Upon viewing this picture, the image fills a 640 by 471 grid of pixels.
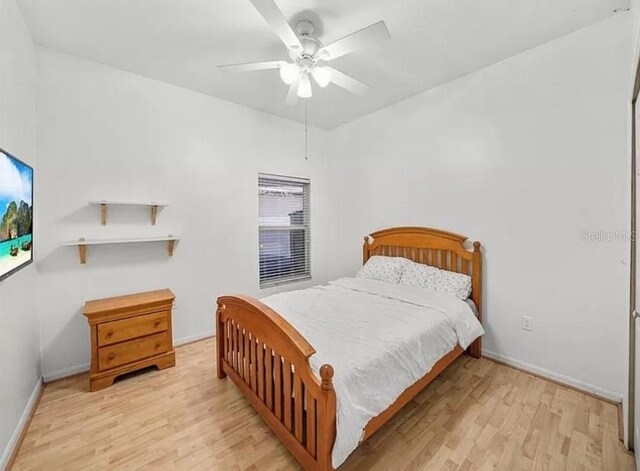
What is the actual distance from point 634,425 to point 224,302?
2697 millimetres

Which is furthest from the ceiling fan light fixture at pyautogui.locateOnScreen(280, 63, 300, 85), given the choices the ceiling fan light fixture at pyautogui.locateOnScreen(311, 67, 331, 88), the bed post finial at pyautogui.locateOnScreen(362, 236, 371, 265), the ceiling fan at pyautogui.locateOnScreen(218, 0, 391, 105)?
the bed post finial at pyautogui.locateOnScreen(362, 236, 371, 265)

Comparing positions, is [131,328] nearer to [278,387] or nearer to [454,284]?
[278,387]

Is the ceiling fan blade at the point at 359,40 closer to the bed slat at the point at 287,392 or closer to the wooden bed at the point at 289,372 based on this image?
the wooden bed at the point at 289,372

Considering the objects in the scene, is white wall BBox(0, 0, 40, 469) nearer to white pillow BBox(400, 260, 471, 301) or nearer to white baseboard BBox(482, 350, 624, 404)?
white pillow BBox(400, 260, 471, 301)

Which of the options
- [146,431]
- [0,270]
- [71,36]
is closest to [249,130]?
[71,36]

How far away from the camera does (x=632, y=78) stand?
1.58 meters

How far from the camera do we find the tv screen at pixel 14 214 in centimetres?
143

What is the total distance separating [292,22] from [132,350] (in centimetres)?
285

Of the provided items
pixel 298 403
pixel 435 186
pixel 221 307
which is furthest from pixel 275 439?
pixel 435 186

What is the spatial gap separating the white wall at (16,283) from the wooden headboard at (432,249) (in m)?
3.24

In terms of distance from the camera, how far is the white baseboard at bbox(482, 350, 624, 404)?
206 cm

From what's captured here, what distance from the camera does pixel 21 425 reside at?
1755 millimetres

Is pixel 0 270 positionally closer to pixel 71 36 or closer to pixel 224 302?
pixel 224 302

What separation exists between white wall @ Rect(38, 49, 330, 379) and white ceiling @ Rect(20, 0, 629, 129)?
1.09 feet
